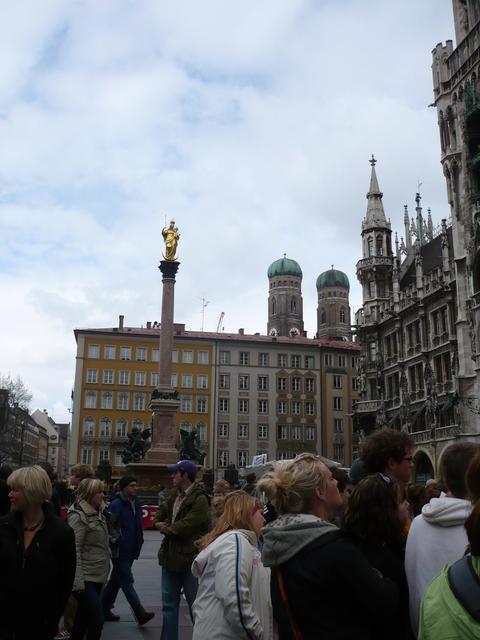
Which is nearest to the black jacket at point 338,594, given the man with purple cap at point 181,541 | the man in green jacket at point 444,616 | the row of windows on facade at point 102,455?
the man in green jacket at point 444,616

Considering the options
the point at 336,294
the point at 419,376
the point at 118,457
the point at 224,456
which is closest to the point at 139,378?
the point at 118,457

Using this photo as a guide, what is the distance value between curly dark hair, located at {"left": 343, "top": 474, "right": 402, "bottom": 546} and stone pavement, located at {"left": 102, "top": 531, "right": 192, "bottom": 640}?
562cm

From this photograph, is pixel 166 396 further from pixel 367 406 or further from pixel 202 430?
pixel 202 430

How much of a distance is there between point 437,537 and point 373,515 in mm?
568

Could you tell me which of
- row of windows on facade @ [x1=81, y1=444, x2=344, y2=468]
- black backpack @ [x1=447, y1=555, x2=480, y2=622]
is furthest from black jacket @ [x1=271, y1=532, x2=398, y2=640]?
→ row of windows on facade @ [x1=81, y1=444, x2=344, y2=468]

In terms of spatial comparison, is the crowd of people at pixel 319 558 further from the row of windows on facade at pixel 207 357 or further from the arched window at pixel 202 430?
the row of windows on facade at pixel 207 357

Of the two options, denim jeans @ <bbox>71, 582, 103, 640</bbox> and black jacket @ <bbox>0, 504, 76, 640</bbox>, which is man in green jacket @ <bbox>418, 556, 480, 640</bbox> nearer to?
black jacket @ <bbox>0, 504, 76, 640</bbox>

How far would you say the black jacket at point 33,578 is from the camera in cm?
442

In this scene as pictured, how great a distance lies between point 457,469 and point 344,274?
124668 millimetres

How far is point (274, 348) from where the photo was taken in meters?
69.1

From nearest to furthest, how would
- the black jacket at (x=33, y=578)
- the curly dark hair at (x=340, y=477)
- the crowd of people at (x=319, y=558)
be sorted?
the crowd of people at (x=319, y=558) < the black jacket at (x=33, y=578) < the curly dark hair at (x=340, y=477)

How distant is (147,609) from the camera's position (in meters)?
9.93

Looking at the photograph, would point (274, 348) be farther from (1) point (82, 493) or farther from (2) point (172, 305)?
(1) point (82, 493)

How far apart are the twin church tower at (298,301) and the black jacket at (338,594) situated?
11097cm
